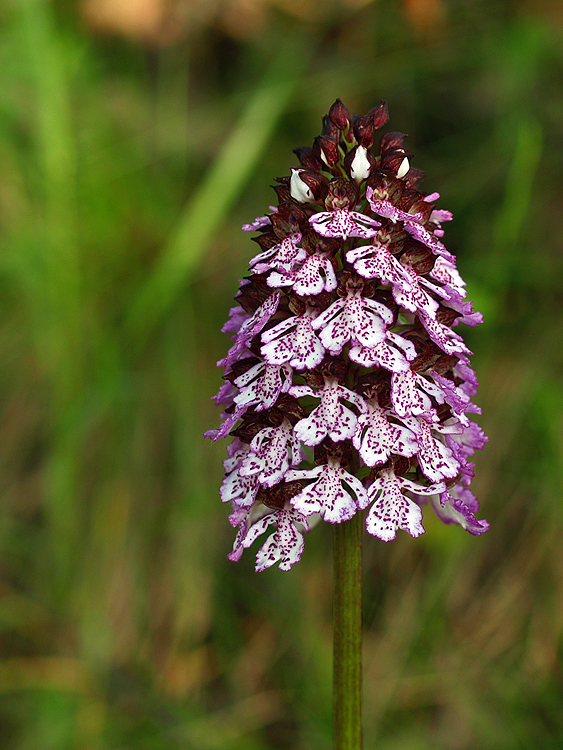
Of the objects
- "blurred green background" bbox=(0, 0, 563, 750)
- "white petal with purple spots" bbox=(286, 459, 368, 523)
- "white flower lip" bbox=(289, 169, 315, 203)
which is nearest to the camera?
"white petal with purple spots" bbox=(286, 459, 368, 523)

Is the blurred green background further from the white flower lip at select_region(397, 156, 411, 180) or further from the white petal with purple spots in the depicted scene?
the white petal with purple spots

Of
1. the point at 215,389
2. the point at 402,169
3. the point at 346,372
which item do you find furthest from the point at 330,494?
the point at 215,389

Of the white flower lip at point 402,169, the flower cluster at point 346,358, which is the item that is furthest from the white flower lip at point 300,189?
the white flower lip at point 402,169

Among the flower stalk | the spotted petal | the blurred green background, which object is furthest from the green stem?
the blurred green background

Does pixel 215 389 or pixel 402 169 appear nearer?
pixel 402 169

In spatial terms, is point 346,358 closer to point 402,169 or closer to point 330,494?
point 330,494

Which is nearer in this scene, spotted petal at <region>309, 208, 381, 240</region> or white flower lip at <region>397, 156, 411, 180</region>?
spotted petal at <region>309, 208, 381, 240</region>

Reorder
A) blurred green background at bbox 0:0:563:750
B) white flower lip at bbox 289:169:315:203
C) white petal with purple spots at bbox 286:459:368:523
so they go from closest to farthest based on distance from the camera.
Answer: white petal with purple spots at bbox 286:459:368:523 → white flower lip at bbox 289:169:315:203 → blurred green background at bbox 0:0:563:750

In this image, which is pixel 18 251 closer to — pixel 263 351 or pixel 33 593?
pixel 33 593
